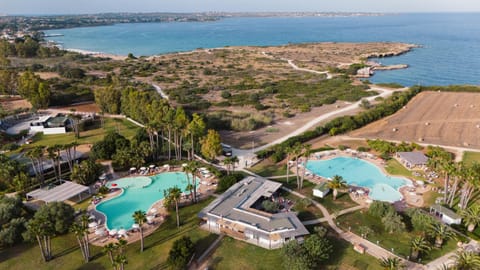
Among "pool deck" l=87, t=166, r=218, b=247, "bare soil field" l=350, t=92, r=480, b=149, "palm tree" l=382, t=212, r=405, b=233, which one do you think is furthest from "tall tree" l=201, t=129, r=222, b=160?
"bare soil field" l=350, t=92, r=480, b=149

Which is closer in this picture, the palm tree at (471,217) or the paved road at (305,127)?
the palm tree at (471,217)

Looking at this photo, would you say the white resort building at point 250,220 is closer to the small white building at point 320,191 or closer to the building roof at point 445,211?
the small white building at point 320,191

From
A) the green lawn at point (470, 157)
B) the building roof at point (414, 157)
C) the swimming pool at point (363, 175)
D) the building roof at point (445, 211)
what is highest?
the building roof at point (414, 157)

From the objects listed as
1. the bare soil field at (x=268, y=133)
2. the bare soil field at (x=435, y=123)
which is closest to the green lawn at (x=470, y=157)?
the bare soil field at (x=435, y=123)

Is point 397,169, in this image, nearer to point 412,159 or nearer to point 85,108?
point 412,159

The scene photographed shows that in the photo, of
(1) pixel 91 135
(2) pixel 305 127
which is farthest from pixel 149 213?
(2) pixel 305 127
